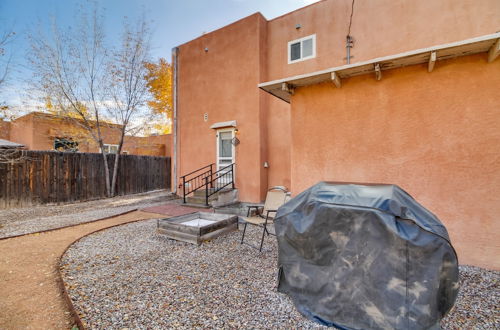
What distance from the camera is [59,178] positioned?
798 cm

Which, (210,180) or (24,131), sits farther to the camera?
(24,131)

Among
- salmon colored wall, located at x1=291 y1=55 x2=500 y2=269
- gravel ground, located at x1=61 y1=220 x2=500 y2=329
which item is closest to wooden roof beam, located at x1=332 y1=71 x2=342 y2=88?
salmon colored wall, located at x1=291 y1=55 x2=500 y2=269

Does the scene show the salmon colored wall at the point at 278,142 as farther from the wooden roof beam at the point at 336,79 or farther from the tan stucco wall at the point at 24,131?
the tan stucco wall at the point at 24,131

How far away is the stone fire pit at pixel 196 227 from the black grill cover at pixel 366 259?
2.16m

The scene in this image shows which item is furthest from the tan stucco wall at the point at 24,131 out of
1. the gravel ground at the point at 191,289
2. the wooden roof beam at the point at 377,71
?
the wooden roof beam at the point at 377,71

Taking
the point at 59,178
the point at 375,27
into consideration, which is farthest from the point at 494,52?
the point at 59,178

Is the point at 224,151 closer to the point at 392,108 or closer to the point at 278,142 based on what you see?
the point at 278,142

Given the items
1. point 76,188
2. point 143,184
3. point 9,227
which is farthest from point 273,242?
point 143,184

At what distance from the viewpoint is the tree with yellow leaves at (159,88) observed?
10.8 meters

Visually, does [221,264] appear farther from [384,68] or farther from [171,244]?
[384,68]

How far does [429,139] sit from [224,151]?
19.8ft

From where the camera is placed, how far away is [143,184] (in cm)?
1131

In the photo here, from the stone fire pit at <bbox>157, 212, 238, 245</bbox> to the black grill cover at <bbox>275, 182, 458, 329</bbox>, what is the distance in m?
2.16

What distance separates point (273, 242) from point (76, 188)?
26.7 ft
